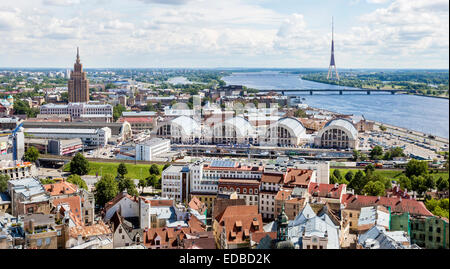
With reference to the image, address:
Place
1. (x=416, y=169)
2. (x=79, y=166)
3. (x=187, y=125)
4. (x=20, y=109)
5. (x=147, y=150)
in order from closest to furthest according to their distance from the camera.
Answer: (x=416, y=169), (x=79, y=166), (x=147, y=150), (x=187, y=125), (x=20, y=109)

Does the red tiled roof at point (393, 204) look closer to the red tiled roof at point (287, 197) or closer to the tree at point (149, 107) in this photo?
the red tiled roof at point (287, 197)

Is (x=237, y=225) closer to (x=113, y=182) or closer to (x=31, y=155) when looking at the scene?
(x=113, y=182)

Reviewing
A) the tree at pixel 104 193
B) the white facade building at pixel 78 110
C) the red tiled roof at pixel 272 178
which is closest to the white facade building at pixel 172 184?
the tree at pixel 104 193

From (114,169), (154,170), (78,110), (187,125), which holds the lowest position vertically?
(114,169)

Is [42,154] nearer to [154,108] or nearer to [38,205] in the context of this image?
[38,205]

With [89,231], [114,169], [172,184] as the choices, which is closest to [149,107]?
[114,169]

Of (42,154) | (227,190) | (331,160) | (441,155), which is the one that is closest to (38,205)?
(227,190)

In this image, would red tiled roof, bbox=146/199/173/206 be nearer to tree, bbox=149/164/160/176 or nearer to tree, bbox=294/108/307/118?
tree, bbox=149/164/160/176

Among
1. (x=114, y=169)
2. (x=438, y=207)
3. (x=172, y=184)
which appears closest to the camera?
→ (x=438, y=207)
